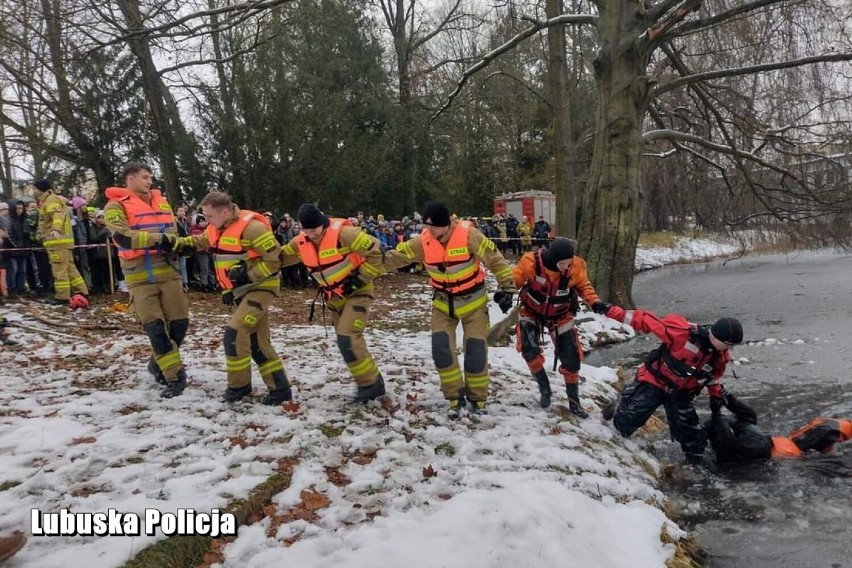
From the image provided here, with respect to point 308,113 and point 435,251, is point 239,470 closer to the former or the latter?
point 435,251

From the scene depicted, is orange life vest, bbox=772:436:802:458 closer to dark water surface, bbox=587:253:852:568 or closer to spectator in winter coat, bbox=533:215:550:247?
dark water surface, bbox=587:253:852:568

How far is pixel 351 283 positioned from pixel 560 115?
1045 centimetres

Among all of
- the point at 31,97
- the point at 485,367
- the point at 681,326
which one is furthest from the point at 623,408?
the point at 31,97

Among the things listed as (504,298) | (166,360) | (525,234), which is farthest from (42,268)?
(525,234)

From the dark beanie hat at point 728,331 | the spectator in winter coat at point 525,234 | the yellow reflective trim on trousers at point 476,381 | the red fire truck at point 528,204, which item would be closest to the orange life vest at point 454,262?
the yellow reflective trim on trousers at point 476,381

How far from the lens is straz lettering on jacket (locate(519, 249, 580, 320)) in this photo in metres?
5.76

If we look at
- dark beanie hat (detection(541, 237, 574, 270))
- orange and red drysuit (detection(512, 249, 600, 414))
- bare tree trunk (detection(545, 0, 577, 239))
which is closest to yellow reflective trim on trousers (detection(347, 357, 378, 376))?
orange and red drysuit (detection(512, 249, 600, 414))

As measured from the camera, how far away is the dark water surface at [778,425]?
4031mm

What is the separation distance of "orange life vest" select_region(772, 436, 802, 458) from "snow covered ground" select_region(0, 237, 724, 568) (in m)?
1.17

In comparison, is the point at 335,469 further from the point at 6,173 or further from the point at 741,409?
the point at 6,173

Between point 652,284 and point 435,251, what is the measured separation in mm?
16528

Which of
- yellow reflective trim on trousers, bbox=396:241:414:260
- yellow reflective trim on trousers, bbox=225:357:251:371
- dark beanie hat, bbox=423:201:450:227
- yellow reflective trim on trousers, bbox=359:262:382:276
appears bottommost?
yellow reflective trim on trousers, bbox=225:357:251:371

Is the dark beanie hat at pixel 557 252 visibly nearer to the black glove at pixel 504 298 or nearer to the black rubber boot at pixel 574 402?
the black glove at pixel 504 298

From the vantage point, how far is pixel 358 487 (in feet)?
13.2
